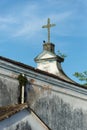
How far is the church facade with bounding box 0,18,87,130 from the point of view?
17453 mm

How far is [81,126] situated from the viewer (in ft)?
71.5

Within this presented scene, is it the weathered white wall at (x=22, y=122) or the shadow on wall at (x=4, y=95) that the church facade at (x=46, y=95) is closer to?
the shadow on wall at (x=4, y=95)

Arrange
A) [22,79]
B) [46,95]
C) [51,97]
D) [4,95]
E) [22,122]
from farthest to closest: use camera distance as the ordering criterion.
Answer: [51,97]
[46,95]
[22,79]
[4,95]
[22,122]

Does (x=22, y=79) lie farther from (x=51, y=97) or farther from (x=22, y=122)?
(x=22, y=122)

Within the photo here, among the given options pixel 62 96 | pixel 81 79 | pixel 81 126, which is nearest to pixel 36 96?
pixel 62 96

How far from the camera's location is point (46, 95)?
19.5 meters

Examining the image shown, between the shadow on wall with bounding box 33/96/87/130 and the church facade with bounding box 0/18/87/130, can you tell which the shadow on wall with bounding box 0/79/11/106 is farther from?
the shadow on wall with bounding box 33/96/87/130

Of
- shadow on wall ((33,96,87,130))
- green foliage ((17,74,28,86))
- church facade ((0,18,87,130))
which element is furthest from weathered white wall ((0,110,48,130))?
shadow on wall ((33,96,87,130))

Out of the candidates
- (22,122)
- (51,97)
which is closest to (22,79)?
(51,97)

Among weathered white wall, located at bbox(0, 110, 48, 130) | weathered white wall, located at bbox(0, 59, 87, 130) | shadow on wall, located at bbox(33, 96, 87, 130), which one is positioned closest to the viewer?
weathered white wall, located at bbox(0, 110, 48, 130)

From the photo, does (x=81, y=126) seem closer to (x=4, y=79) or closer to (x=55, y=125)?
(x=55, y=125)

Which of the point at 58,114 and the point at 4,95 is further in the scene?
the point at 58,114

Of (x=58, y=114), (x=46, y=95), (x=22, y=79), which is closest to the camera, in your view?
(x=22, y=79)

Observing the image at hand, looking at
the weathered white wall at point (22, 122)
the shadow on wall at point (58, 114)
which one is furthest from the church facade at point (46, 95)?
the weathered white wall at point (22, 122)
